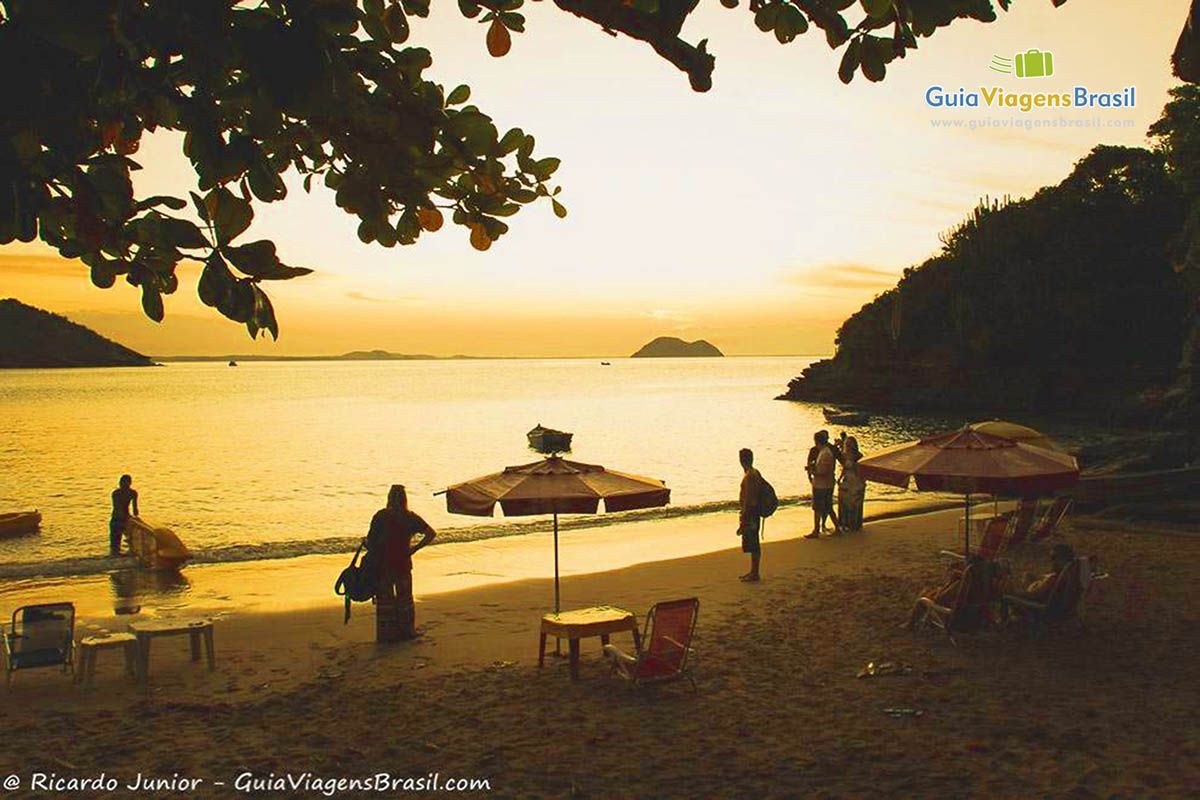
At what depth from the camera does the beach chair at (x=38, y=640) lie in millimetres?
9203

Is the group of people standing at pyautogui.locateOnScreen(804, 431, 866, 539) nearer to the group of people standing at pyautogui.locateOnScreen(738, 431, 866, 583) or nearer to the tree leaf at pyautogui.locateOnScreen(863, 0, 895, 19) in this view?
the group of people standing at pyautogui.locateOnScreen(738, 431, 866, 583)

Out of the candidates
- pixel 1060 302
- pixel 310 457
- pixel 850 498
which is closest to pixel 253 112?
pixel 850 498

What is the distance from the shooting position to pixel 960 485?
969cm

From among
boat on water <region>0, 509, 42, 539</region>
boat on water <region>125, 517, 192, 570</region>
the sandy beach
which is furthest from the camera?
boat on water <region>0, 509, 42, 539</region>

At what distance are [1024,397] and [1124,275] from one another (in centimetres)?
1244

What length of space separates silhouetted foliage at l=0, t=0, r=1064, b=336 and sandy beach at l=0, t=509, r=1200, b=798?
4.60 m

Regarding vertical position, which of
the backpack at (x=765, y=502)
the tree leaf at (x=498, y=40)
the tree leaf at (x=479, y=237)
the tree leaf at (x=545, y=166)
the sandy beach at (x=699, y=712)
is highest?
the tree leaf at (x=498, y=40)

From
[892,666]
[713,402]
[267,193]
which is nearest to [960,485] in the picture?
[892,666]

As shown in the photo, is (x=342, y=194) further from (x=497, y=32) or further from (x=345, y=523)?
(x=345, y=523)

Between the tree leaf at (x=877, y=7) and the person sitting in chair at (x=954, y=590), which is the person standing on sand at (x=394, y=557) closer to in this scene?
the person sitting in chair at (x=954, y=590)

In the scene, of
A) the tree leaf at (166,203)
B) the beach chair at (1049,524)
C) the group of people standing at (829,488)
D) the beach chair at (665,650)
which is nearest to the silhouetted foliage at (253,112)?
the tree leaf at (166,203)

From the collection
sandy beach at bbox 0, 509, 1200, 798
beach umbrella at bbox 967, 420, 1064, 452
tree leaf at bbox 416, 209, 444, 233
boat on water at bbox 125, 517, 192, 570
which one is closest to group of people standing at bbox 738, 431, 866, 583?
sandy beach at bbox 0, 509, 1200, 798

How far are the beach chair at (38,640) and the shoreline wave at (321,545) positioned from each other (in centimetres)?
1279

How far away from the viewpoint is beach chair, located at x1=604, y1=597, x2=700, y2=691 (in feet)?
28.1
